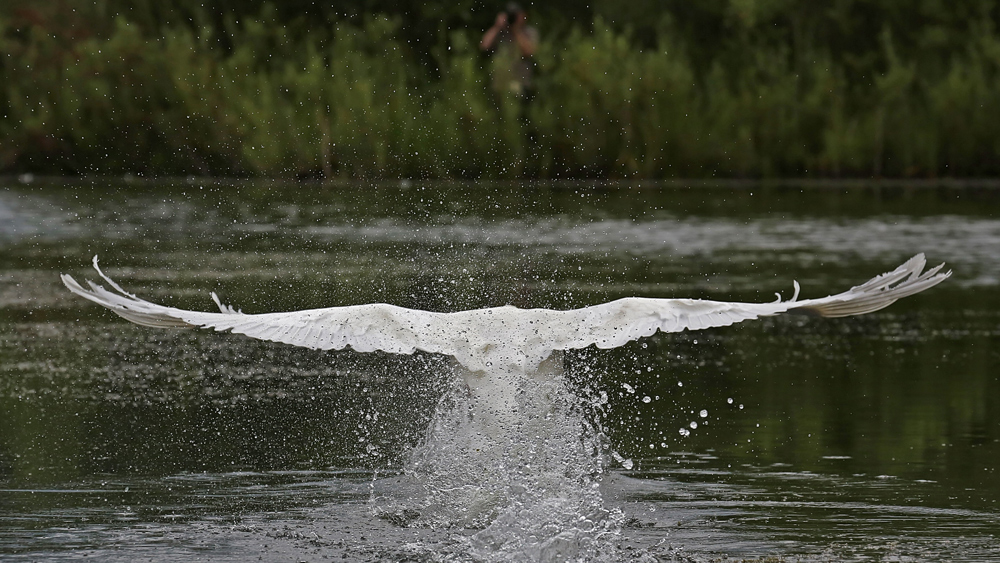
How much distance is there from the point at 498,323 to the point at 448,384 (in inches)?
74.5

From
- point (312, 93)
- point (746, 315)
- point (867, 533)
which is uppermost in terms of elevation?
point (312, 93)

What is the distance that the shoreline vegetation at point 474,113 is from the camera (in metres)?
28.7

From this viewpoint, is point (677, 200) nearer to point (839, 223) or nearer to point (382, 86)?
point (839, 223)

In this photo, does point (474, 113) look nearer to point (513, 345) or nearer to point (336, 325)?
point (336, 325)

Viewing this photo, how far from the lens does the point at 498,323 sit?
25.5 feet

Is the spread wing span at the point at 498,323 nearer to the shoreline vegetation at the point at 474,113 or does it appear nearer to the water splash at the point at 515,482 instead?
the water splash at the point at 515,482

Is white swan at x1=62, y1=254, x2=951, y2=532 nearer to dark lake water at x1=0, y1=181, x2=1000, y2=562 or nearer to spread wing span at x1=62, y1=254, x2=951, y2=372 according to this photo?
spread wing span at x1=62, y1=254, x2=951, y2=372

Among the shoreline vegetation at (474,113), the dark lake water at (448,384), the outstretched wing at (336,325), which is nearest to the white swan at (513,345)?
the outstretched wing at (336,325)

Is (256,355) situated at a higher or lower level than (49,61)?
lower

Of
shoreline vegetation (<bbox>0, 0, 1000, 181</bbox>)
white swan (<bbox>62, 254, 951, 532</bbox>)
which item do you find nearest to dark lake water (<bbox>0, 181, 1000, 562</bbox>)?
white swan (<bbox>62, 254, 951, 532</bbox>)

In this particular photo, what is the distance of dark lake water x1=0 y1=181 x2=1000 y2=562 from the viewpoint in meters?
7.77

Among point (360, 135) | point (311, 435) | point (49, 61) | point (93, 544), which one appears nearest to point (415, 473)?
point (311, 435)

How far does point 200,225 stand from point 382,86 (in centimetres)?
838

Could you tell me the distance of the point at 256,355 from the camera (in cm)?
1277
